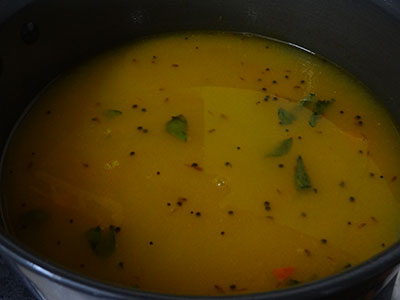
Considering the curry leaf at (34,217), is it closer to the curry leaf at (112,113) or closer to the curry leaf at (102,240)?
the curry leaf at (102,240)

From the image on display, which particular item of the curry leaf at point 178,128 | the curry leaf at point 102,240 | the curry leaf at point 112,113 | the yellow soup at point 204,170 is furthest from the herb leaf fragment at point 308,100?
the curry leaf at point 102,240

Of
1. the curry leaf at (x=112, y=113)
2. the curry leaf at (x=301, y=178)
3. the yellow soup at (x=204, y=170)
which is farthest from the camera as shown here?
the curry leaf at (x=112, y=113)

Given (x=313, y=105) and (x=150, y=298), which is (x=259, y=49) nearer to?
(x=313, y=105)

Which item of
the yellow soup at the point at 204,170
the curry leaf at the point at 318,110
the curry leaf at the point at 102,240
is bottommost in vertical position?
the curry leaf at the point at 102,240

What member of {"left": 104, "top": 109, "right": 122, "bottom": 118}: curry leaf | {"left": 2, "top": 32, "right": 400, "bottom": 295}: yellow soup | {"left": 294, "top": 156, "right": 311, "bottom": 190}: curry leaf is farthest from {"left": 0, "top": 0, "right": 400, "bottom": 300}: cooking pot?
{"left": 294, "top": 156, "right": 311, "bottom": 190}: curry leaf

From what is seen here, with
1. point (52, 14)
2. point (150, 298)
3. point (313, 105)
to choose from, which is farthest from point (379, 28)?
point (150, 298)

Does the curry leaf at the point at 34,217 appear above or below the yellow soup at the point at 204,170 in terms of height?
below
